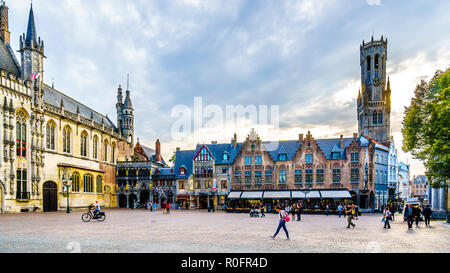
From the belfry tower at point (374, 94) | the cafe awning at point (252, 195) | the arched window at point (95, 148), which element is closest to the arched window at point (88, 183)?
the arched window at point (95, 148)

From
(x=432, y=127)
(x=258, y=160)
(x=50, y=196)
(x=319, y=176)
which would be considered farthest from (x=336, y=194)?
(x=50, y=196)

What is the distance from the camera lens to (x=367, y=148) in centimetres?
4622

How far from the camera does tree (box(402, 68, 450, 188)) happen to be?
75.2 ft

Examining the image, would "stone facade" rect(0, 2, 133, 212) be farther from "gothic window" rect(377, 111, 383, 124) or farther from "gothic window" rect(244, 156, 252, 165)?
"gothic window" rect(377, 111, 383, 124)

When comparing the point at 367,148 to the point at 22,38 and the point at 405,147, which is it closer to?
the point at 405,147

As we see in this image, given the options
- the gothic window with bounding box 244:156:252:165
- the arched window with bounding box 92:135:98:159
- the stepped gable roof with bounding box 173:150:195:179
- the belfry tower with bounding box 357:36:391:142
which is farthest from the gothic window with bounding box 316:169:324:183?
the belfry tower with bounding box 357:36:391:142

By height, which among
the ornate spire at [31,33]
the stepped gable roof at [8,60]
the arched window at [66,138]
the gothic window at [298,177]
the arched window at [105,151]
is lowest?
the gothic window at [298,177]

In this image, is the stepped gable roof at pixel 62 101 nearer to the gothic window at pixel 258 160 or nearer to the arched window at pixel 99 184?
the arched window at pixel 99 184

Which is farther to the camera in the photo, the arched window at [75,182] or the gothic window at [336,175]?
the arched window at [75,182]

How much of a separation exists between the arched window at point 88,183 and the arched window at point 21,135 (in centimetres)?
1220

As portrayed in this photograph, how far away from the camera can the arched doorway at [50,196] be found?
140 feet
